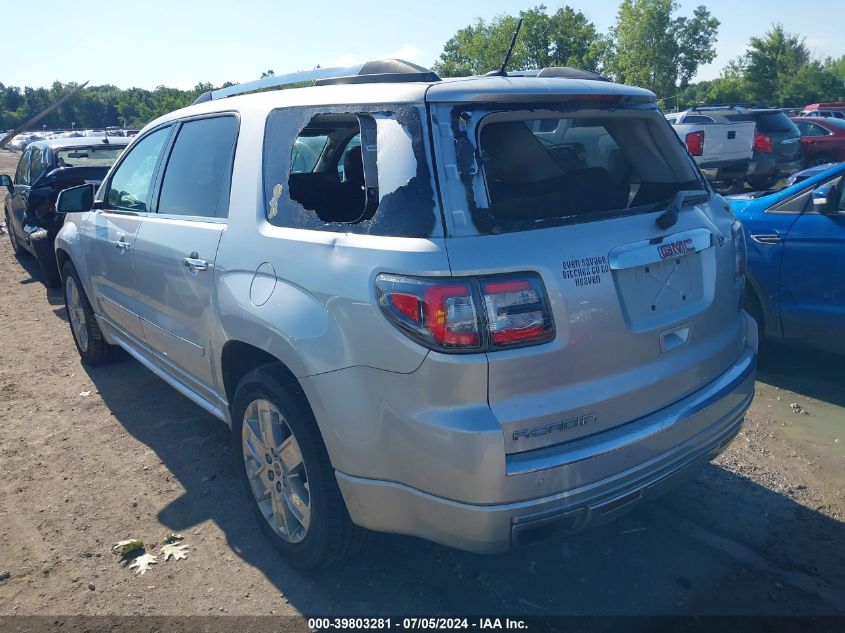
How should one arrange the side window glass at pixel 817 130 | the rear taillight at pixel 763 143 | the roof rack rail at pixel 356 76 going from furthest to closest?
the side window glass at pixel 817 130
the rear taillight at pixel 763 143
the roof rack rail at pixel 356 76

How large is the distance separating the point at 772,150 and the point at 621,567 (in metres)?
14.0

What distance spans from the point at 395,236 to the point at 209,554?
6.25 feet

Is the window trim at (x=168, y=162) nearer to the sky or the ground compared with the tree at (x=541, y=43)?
nearer to the ground

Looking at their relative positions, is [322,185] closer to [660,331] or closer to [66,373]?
[660,331]

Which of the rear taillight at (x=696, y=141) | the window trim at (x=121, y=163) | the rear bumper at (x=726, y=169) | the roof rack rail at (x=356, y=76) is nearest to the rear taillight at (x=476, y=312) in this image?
the roof rack rail at (x=356, y=76)

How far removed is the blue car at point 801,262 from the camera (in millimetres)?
4527

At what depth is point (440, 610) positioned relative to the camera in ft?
9.23

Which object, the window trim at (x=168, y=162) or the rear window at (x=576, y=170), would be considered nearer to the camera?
the rear window at (x=576, y=170)

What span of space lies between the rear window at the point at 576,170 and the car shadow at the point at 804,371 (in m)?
2.37

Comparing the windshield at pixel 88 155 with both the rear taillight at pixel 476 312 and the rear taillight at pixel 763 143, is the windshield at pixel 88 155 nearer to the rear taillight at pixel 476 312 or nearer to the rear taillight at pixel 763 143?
the rear taillight at pixel 476 312

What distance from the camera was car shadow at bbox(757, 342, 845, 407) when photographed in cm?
475

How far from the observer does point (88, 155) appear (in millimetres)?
9273

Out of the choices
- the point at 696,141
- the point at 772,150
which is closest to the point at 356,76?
the point at 696,141

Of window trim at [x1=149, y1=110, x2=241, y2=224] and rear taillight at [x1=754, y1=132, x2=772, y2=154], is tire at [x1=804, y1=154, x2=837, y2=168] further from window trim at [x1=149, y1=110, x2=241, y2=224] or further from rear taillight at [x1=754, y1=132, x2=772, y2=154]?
window trim at [x1=149, y1=110, x2=241, y2=224]
